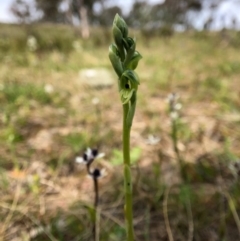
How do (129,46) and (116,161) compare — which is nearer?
(129,46)

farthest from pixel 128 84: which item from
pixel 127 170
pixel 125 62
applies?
pixel 127 170

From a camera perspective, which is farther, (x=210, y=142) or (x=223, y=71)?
(x=223, y=71)

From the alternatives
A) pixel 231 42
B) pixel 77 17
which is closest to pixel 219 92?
pixel 231 42

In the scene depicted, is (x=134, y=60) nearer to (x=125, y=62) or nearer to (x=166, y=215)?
(x=125, y=62)

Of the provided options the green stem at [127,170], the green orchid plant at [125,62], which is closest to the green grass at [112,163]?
the green stem at [127,170]

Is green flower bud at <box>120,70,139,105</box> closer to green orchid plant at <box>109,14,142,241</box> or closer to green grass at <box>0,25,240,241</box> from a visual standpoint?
green orchid plant at <box>109,14,142,241</box>

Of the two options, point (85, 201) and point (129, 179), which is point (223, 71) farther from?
point (129, 179)

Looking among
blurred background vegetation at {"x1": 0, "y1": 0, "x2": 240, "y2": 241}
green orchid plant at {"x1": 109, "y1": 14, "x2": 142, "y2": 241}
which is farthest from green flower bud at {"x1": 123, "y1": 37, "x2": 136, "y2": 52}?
blurred background vegetation at {"x1": 0, "y1": 0, "x2": 240, "y2": 241}

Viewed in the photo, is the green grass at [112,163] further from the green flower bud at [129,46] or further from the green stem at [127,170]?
the green flower bud at [129,46]
